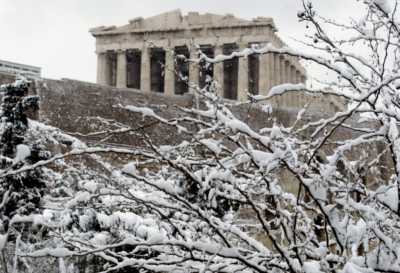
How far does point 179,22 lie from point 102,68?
5980mm

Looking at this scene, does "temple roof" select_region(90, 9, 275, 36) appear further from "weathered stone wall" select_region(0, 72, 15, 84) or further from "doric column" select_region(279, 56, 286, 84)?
"weathered stone wall" select_region(0, 72, 15, 84)

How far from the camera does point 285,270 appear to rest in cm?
270

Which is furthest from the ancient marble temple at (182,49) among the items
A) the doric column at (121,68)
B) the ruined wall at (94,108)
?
the ruined wall at (94,108)

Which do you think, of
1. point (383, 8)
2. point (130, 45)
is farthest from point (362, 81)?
point (130, 45)

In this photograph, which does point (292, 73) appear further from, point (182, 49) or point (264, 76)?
point (182, 49)

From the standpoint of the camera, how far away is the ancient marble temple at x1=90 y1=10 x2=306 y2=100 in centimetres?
4266

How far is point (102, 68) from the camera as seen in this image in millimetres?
47406

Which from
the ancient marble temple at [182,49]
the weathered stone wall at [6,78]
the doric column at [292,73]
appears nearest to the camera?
→ the weathered stone wall at [6,78]

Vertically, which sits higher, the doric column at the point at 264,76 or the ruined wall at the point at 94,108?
the doric column at the point at 264,76

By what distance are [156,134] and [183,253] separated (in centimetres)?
1978

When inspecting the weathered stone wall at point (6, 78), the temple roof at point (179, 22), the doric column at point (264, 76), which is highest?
the temple roof at point (179, 22)

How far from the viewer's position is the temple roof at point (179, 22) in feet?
142

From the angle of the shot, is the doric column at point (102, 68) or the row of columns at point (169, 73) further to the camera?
the doric column at point (102, 68)

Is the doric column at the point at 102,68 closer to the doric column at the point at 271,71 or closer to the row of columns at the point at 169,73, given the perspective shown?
the row of columns at the point at 169,73
